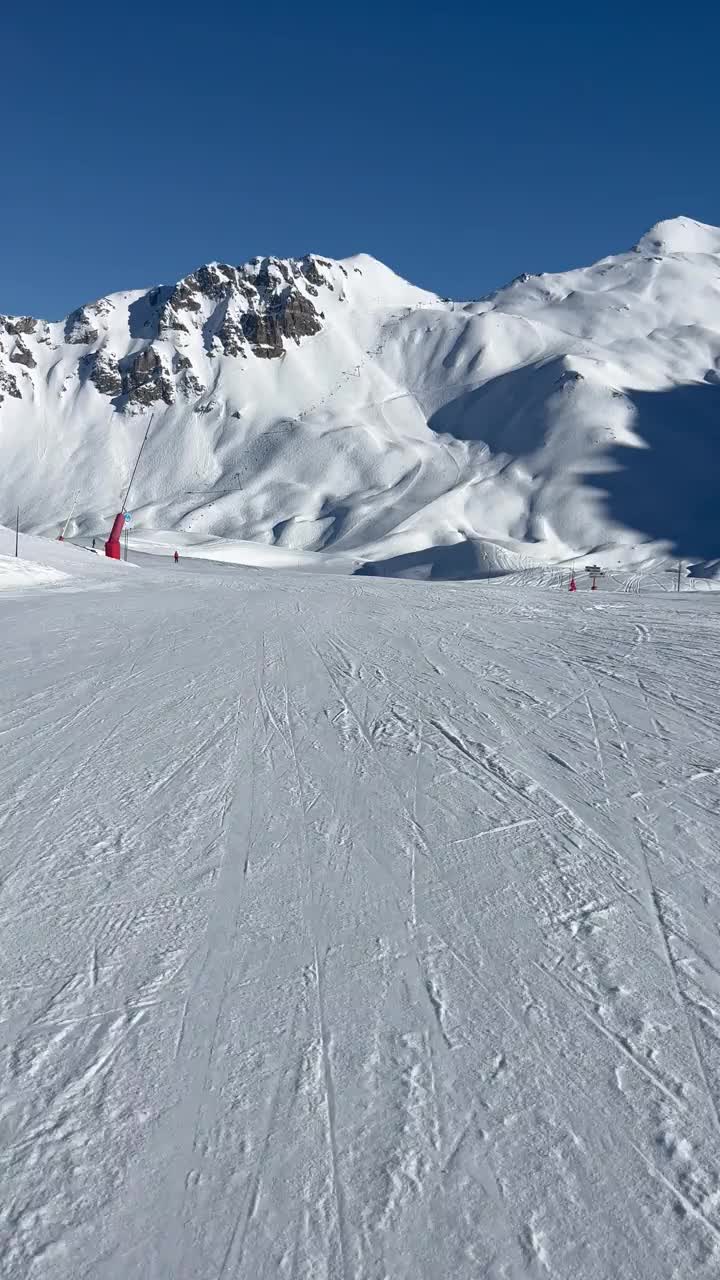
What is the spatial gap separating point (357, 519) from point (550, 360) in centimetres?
4948

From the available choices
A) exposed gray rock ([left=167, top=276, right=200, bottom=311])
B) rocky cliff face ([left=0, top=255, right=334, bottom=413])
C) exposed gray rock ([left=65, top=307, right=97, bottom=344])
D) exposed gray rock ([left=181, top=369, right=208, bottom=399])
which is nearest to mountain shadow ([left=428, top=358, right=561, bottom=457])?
rocky cliff face ([left=0, top=255, right=334, bottom=413])

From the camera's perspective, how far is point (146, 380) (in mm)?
168125

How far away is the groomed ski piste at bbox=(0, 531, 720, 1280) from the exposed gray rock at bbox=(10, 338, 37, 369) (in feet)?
632

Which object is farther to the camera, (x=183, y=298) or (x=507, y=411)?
(x=183, y=298)

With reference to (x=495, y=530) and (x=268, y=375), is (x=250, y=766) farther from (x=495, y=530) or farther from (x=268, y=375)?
(x=268, y=375)

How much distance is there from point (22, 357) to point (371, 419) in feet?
258

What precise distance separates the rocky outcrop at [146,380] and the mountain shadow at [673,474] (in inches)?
3291

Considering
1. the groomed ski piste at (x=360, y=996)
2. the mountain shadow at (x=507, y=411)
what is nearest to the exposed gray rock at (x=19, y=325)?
the mountain shadow at (x=507, y=411)

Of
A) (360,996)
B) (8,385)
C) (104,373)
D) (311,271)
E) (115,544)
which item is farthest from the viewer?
(311,271)

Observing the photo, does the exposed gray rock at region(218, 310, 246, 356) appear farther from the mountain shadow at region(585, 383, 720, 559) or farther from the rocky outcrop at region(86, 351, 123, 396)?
the mountain shadow at region(585, 383, 720, 559)

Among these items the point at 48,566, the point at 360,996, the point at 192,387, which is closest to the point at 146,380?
the point at 192,387

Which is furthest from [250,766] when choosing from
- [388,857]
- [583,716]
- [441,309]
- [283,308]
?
[441,309]

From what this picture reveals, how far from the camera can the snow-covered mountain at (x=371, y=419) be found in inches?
4321

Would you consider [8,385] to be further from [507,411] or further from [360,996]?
[360,996]
